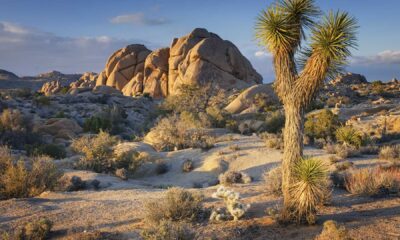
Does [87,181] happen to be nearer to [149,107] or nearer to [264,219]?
[264,219]

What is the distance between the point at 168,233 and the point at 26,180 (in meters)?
6.77

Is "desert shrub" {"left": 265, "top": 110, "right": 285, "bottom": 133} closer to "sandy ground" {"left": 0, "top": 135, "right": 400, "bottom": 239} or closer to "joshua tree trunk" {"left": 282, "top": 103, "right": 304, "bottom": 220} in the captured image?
"sandy ground" {"left": 0, "top": 135, "right": 400, "bottom": 239}

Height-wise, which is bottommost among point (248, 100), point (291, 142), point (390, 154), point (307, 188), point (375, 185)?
point (375, 185)

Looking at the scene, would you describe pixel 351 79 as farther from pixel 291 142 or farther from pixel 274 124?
pixel 291 142

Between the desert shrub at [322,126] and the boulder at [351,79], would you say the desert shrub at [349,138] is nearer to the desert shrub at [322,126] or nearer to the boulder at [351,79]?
the desert shrub at [322,126]

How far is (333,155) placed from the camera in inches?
632

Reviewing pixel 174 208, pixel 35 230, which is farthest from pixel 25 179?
pixel 174 208

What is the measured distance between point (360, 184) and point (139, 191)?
230 inches

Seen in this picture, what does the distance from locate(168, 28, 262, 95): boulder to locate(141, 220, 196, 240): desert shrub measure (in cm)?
4242

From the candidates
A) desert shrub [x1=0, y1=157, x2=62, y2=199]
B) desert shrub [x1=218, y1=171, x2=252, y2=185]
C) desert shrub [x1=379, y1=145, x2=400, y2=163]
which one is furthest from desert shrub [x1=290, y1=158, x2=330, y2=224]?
desert shrub [x1=379, y1=145, x2=400, y2=163]

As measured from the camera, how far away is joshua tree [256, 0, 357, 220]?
7.71 metres

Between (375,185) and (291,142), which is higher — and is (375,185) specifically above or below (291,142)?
below

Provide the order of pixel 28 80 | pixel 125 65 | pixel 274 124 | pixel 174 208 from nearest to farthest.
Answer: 1. pixel 174 208
2. pixel 274 124
3. pixel 125 65
4. pixel 28 80

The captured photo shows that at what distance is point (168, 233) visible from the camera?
21.9ft
